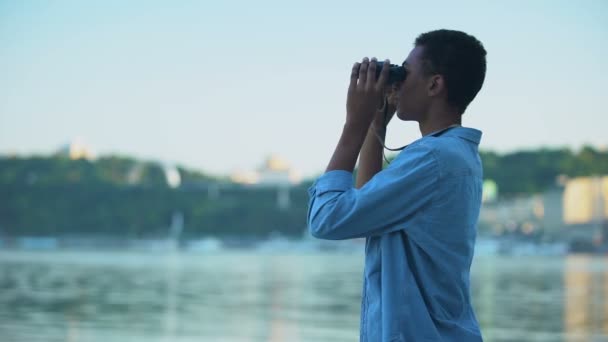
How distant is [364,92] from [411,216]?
11.0 inches

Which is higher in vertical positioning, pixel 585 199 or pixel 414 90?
pixel 585 199

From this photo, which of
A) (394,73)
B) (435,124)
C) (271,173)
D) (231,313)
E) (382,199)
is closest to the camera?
(382,199)

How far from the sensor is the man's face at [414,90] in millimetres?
2170

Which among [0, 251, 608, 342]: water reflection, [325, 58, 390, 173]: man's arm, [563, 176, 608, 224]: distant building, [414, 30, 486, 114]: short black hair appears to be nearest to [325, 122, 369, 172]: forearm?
[325, 58, 390, 173]: man's arm

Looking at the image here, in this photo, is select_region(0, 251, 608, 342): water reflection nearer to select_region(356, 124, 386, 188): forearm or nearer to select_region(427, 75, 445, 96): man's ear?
Result: select_region(356, 124, 386, 188): forearm

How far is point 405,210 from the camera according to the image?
6.56 ft

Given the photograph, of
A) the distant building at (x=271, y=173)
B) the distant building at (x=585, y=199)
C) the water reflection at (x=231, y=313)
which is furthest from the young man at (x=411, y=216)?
the distant building at (x=271, y=173)

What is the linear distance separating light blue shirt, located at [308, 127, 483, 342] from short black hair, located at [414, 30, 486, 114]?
0.54 ft

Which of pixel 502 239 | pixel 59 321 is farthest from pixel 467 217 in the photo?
pixel 502 239

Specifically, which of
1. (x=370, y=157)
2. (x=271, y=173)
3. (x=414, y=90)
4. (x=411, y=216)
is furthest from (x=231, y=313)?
(x=271, y=173)

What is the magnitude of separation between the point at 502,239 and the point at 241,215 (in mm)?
28693

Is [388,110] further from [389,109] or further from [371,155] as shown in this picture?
[371,155]

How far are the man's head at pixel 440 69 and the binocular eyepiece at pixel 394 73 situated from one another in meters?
0.03

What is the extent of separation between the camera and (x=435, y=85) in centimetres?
218
